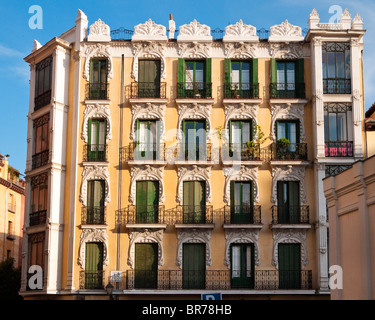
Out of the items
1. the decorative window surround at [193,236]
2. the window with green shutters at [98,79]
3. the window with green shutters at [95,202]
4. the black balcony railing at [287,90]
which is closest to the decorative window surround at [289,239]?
the decorative window surround at [193,236]

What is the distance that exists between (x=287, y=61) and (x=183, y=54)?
18.7 feet

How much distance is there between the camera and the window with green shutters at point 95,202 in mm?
37281

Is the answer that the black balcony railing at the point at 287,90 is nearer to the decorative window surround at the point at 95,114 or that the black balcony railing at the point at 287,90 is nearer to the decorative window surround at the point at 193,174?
the decorative window surround at the point at 193,174

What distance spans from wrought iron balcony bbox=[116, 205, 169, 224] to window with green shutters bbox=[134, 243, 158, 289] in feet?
4.10

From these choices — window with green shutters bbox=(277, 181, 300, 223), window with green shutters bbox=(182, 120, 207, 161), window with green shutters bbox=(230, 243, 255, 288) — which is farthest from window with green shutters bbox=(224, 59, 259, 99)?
window with green shutters bbox=(230, 243, 255, 288)

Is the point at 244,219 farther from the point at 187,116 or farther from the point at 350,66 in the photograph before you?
the point at 350,66

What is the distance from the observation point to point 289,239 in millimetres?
36562

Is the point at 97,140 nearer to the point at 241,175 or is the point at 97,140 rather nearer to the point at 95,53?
the point at 95,53

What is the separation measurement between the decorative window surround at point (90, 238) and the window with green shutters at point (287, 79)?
11667 millimetres

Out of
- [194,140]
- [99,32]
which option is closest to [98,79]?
[99,32]

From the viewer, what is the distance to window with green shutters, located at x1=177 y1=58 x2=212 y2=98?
3828 centimetres

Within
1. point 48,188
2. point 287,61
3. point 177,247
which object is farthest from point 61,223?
point 287,61
